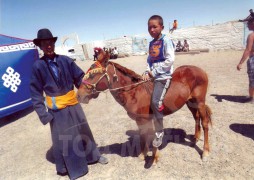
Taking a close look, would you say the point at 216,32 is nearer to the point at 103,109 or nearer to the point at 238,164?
the point at 103,109


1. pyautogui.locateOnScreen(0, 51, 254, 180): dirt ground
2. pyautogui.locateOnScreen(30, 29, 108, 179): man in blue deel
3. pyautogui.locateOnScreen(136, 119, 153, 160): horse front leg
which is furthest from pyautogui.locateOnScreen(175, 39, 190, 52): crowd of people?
pyautogui.locateOnScreen(30, 29, 108, 179): man in blue deel

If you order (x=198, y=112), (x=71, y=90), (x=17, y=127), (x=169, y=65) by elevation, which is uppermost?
(x=169, y=65)

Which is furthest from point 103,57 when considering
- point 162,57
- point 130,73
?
point 162,57

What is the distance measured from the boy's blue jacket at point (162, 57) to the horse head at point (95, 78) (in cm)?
89

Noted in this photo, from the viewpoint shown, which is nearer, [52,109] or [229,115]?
[52,109]

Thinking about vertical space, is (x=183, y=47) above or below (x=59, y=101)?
below

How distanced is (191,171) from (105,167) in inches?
68.7

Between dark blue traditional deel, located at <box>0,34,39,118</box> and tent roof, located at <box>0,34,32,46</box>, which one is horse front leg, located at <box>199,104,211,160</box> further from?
tent roof, located at <box>0,34,32,46</box>

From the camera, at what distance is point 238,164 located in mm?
3754

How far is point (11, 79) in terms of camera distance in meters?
7.39

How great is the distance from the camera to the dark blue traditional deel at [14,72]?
714 cm

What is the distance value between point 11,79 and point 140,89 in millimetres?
5798

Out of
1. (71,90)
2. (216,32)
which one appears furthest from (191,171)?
(216,32)

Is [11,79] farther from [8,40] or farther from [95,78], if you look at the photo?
[95,78]
